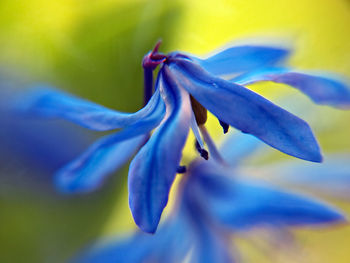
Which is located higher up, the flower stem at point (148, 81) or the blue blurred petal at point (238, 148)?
the flower stem at point (148, 81)

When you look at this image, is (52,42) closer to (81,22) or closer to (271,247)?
(81,22)

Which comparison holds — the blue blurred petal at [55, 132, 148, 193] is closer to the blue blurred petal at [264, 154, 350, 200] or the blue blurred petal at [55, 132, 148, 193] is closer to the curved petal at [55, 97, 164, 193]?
the curved petal at [55, 97, 164, 193]

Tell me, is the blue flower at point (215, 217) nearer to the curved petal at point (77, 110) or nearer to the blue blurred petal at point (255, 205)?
the blue blurred petal at point (255, 205)

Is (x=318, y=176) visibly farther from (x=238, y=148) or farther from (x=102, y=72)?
(x=102, y=72)

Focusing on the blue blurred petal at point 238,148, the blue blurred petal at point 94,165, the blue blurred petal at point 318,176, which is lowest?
the blue blurred petal at point 318,176

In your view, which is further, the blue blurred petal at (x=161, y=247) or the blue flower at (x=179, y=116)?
the blue blurred petal at (x=161, y=247)

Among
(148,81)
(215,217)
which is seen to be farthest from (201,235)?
(148,81)

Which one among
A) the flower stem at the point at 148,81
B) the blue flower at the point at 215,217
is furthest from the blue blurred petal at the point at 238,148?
the flower stem at the point at 148,81
